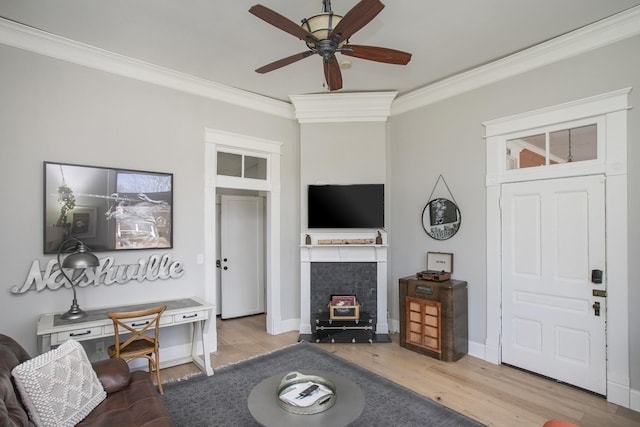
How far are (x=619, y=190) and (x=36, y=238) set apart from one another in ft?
17.2

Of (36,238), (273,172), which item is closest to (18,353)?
(36,238)

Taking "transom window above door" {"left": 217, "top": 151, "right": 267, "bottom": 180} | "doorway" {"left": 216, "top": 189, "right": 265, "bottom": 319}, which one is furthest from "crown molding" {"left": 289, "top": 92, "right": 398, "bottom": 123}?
"doorway" {"left": 216, "top": 189, "right": 265, "bottom": 319}

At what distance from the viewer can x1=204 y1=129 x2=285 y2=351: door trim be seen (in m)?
4.11

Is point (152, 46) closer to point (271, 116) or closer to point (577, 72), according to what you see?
point (271, 116)

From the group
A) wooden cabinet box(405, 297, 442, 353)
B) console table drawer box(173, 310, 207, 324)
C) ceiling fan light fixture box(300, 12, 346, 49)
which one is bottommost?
wooden cabinet box(405, 297, 442, 353)

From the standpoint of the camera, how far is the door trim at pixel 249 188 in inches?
162

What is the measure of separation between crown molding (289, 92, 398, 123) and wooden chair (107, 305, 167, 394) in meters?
3.14

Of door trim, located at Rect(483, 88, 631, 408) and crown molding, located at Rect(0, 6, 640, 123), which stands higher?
crown molding, located at Rect(0, 6, 640, 123)

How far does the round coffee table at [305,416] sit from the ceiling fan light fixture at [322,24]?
240 centimetres

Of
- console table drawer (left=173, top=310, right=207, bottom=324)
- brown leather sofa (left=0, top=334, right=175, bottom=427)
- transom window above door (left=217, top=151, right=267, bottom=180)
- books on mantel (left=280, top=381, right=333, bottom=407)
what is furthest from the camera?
transom window above door (left=217, top=151, right=267, bottom=180)

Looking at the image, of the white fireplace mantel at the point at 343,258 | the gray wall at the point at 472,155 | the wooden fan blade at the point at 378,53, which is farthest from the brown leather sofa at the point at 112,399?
the gray wall at the point at 472,155

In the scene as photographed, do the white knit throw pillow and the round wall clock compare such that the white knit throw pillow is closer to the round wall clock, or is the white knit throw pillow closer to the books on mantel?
the books on mantel

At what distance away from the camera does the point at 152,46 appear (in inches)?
129

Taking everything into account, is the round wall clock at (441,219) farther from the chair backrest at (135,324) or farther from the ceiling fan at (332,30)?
the chair backrest at (135,324)
